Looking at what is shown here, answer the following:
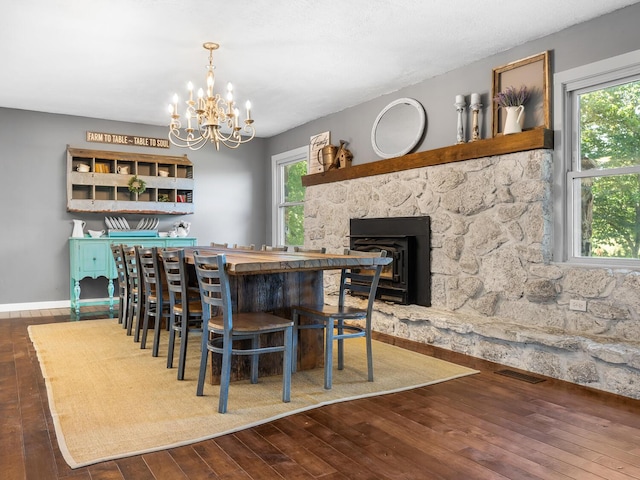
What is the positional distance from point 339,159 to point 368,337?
11.0ft

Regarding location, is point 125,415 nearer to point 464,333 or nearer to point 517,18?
point 464,333

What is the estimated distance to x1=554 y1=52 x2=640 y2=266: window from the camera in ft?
11.3

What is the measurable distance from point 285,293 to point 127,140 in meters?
4.74

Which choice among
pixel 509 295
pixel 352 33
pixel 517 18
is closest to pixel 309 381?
pixel 509 295

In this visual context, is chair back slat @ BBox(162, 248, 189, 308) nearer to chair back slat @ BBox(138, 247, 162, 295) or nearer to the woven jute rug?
chair back slat @ BBox(138, 247, 162, 295)

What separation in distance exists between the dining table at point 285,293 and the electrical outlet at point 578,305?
4.75ft

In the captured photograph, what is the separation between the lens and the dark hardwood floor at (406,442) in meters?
2.03

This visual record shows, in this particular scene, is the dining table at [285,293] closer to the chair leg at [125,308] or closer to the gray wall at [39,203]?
the chair leg at [125,308]

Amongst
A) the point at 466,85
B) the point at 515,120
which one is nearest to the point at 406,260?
the point at 515,120

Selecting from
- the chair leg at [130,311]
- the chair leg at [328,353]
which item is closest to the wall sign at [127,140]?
the chair leg at [130,311]

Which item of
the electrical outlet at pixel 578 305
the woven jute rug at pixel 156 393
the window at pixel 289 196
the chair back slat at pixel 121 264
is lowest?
the woven jute rug at pixel 156 393

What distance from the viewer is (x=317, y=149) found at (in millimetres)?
6867

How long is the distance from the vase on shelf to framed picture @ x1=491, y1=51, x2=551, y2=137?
0.07 metres

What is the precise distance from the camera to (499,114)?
427 centimetres
